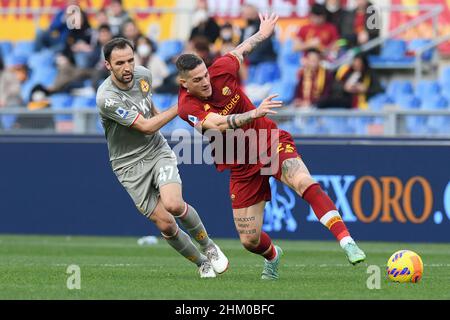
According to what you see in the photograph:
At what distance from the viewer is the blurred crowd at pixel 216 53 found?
19047 millimetres

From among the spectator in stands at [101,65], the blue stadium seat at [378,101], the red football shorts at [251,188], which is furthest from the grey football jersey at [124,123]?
the spectator in stands at [101,65]

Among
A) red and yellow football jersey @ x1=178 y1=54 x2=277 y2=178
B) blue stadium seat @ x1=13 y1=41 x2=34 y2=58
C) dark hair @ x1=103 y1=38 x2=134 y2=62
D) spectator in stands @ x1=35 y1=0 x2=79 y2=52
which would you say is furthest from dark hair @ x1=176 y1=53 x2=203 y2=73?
blue stadium seat @ x1=13 y1=41 x2=34 y2=58

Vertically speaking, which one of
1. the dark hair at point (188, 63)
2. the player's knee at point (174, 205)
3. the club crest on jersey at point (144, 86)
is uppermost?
the dark hair at point (188, 63)

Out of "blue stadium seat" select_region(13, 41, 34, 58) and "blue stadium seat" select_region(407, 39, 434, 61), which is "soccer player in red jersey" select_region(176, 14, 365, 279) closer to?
"blue stadium seat" select_region(407, 39, 434, 61)

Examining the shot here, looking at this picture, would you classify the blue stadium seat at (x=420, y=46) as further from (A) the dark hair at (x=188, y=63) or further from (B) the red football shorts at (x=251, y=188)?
(A) the dark hair at (x=188, y=63)

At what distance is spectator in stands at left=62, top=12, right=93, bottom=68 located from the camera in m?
22.1

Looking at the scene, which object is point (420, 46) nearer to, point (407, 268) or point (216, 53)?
point (216, 53)

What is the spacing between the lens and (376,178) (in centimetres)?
1700

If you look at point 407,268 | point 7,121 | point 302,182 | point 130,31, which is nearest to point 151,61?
point 130,31

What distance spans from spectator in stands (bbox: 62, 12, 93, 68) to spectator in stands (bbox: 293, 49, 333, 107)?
190 inches

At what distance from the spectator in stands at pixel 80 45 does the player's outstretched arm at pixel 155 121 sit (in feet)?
37.0
